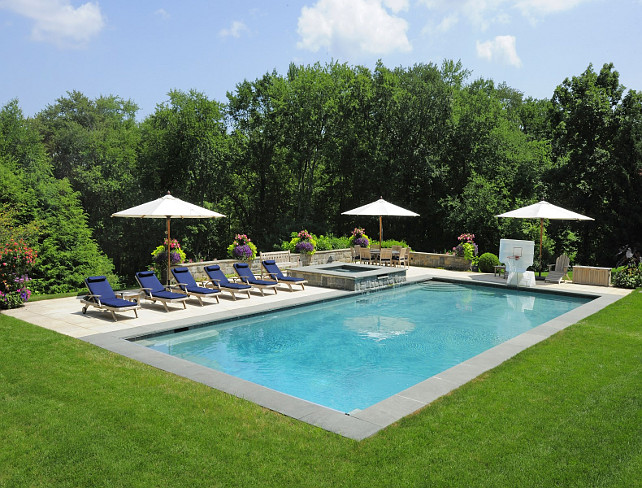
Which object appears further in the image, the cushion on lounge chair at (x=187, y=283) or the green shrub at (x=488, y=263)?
the green shrub at (x=488, y=263)

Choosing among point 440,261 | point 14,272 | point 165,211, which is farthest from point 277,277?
point 440,261

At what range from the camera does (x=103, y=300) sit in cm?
1045

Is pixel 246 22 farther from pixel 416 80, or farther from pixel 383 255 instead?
pixel 416 80

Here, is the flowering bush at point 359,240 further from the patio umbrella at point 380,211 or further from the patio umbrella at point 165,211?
the patio umbrella at point 165,211

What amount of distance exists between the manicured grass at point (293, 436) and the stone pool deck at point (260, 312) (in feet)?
0.78

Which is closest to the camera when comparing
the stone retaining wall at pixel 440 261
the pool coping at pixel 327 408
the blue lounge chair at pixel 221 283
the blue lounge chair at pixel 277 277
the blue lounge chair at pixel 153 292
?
the pool coping at pixel 327 408

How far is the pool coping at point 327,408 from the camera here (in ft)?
17.3

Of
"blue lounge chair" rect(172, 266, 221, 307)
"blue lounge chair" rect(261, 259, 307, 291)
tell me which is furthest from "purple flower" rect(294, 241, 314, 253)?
"blue lounge chair" rect(172, 266, 221, 307)

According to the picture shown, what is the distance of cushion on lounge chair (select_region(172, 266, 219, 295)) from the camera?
476 inches

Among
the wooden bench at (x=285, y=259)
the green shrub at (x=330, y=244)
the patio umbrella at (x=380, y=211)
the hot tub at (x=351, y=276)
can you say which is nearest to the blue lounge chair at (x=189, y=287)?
the hot tub at (x=351, y=276)

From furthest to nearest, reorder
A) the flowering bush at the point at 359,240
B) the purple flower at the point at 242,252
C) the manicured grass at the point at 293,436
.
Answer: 1. the flowering bush at the point at 359,240
2. the purple flower at the point at 242,252
3. the manicured grass at the point at 293,436

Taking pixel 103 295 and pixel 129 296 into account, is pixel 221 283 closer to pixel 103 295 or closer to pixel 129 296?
pixel 129 296

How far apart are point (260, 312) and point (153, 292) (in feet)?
8.76

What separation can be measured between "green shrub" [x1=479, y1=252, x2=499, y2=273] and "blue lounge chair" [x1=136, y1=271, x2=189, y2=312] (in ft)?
39.4
